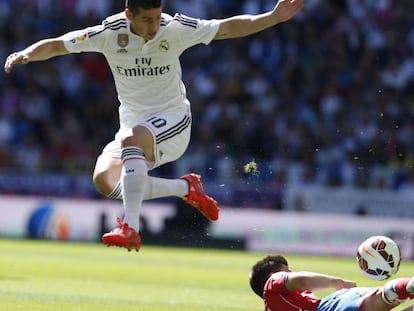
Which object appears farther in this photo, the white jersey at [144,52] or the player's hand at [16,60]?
the white jersey at [144,52]

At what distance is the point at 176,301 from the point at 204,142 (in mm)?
11618

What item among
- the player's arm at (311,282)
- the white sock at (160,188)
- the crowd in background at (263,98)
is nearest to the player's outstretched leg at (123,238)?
the white sock at (160,188)

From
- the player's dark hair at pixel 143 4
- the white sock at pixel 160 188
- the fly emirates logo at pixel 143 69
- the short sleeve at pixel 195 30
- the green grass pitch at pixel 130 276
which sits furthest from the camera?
the green grass pitch at pixel 130 276

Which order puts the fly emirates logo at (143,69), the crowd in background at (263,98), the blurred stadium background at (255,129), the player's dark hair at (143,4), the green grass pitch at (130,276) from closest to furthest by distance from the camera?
the player's dark hair at (143,4), the fly emirates logo at (143,69), the green grass pitch at (130,276), the blurred stadium background at (255,129), the crowd in background at (263,98)

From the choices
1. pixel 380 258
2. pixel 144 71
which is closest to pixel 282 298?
pixel 380 258

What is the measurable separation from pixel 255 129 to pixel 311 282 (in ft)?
52.2

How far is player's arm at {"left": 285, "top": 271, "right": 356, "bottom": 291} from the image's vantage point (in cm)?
886

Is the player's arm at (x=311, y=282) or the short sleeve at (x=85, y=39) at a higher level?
the short sleeve at (x=85, y=39)

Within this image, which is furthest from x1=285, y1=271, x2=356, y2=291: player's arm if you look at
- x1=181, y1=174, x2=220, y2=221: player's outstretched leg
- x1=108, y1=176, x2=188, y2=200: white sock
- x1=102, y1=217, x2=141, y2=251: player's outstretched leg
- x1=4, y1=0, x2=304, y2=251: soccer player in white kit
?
x1=181, y1=174, x2=220, y2=221: player's outstretched leg

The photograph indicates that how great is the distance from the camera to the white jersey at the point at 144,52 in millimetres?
10391

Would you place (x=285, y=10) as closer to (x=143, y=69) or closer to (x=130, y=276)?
(x=143, y=69)

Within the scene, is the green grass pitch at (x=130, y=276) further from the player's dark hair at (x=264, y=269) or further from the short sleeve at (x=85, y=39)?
the short sleeve at (x=85, y=39)

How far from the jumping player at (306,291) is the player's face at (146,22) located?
2.21 metres

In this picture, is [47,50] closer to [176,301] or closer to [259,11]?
[176,301]
